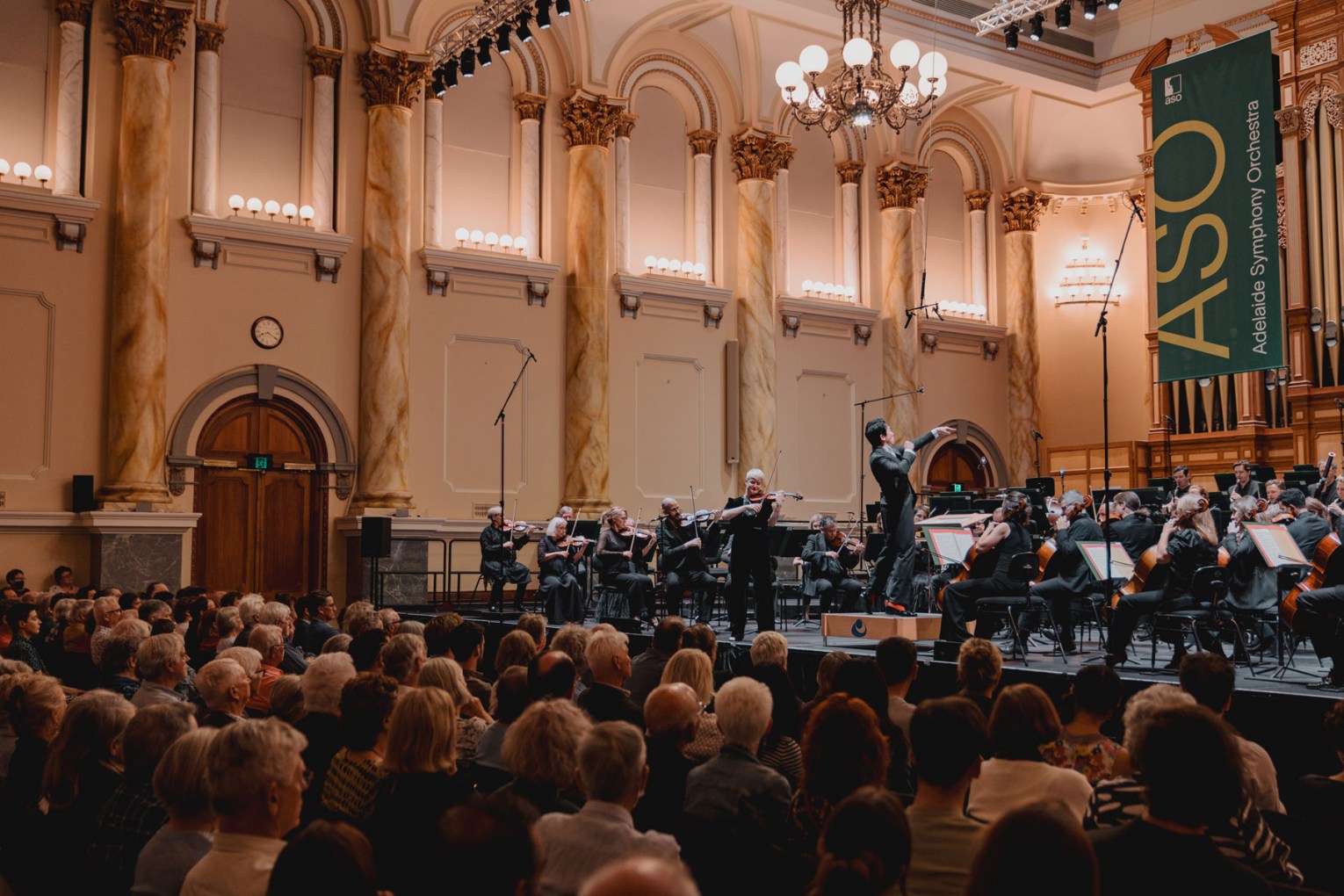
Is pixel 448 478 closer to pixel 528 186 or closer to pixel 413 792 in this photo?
pixel 528 186

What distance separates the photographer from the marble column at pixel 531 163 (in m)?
15.7

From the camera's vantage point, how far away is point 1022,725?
336 centimetres

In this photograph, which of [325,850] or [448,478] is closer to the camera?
[325,850]

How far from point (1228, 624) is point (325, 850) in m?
8.50

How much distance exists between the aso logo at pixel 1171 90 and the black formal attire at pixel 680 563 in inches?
215

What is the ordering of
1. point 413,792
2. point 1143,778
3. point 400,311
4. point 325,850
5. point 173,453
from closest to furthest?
1. point 325,850
2. point 1143,778
3. point 413,792
4. point 173,453
5. point 400,311

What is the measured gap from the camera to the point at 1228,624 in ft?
29.8

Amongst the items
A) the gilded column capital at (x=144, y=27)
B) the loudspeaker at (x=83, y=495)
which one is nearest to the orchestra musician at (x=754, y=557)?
the loudspeaker at (x=83, y=495)

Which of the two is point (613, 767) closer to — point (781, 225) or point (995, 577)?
point (995, 577)

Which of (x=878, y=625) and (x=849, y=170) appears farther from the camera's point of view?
(x=849, y=170)

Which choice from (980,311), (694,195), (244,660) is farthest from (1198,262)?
(980,311)

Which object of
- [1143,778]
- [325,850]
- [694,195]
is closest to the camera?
[325,850]

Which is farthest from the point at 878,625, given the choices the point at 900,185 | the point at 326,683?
the point at 900,185

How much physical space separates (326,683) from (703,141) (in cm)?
1357
